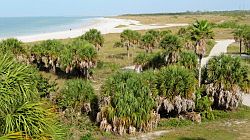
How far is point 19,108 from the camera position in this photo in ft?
45.7

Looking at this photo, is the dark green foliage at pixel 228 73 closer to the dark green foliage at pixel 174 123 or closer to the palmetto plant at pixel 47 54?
the dark green foliage at pixel 174 123

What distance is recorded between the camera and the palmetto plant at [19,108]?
1370 cm

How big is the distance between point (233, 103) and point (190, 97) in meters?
6.03

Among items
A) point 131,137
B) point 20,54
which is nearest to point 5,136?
point 131,137

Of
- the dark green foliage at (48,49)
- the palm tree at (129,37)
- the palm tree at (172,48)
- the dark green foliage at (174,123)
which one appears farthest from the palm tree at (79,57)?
the palm tree at (129,37)

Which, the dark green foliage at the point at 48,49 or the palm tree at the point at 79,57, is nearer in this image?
the palm tree at the point at 79,57

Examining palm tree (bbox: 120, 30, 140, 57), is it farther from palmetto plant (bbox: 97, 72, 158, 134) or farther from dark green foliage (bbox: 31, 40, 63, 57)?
palmetto plant (bbox: 97, 72, 158, 134)

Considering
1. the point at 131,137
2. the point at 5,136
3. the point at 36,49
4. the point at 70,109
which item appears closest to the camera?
the point at 5,136

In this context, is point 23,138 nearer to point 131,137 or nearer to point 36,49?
point 131,137

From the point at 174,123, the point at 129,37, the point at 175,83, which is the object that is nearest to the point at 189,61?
the point at 175,83

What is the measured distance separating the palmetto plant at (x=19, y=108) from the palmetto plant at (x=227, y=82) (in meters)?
34.7

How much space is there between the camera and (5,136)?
498 inches

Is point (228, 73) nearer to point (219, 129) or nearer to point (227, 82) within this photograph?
point (227, 82)

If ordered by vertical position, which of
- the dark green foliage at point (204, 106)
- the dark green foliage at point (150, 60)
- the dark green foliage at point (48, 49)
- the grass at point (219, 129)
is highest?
the dark green foliage at point (48, 49)
